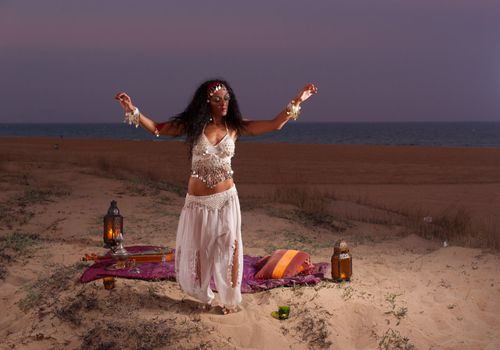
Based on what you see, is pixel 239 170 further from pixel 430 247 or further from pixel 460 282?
pixel 460 282

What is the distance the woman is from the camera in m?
6.18

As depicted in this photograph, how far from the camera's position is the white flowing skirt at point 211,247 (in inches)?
244

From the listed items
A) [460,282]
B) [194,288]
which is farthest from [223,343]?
[460,282]

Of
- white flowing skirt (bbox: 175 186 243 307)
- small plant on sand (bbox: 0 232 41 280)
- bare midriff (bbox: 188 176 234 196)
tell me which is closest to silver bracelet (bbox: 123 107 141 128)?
bare midriff (bbox: 188 176 234 196)

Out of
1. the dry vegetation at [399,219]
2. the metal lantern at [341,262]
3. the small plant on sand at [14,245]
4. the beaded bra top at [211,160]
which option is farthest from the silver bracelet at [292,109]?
the dry vegetation at [399,219]

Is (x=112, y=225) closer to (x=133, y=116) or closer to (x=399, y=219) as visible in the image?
(x=133, y=116)

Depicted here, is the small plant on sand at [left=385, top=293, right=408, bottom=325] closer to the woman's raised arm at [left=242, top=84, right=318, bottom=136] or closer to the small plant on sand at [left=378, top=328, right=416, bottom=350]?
the small plant on sand at [left=378, top=328, right=416, bottom=350]

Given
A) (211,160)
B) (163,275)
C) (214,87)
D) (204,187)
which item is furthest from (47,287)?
(214,87)

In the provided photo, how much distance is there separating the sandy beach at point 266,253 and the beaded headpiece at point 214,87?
6.98ft

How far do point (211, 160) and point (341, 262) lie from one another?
2082mm

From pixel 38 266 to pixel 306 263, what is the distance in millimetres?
3432

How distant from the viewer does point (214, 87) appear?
6.18 meters

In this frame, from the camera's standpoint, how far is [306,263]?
7680 millimetres

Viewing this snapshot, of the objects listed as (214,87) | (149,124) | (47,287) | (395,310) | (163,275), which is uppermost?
(214,87)
